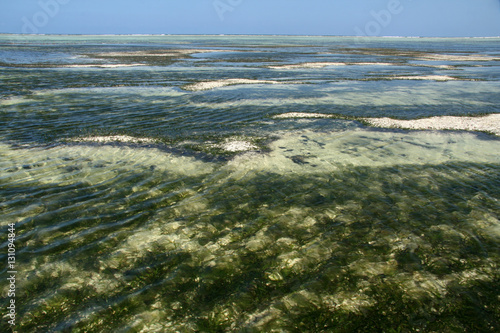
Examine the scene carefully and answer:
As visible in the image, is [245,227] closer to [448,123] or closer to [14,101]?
[448,123]

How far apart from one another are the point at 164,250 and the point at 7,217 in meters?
4.66

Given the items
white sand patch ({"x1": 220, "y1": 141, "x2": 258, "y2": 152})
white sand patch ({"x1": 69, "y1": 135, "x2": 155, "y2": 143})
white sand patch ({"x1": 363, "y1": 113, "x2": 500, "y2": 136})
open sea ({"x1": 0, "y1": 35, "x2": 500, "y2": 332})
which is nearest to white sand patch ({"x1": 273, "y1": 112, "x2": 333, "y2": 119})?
open sea ({"x1": 0, "y1": 35, "x2": 500, "y2": 332})

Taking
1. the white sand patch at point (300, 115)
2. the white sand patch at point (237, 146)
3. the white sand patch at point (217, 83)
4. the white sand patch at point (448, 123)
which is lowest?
the white sand patch at point (237, 146)

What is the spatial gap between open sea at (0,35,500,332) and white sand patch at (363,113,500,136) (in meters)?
1.05

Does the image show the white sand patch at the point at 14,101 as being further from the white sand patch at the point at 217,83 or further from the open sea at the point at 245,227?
the white sand patch at the point at 217,83

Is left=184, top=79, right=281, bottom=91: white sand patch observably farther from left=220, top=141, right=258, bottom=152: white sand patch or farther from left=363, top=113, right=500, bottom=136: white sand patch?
left=363, top=113, right=500, bottom=136: white sand patch

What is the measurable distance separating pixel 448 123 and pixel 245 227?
1658 cm

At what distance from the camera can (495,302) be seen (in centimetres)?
549

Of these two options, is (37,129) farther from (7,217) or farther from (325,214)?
(325,214)

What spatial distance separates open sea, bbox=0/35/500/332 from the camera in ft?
17.2

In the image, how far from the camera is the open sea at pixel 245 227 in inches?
206

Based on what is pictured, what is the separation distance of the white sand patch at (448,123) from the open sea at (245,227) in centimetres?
105

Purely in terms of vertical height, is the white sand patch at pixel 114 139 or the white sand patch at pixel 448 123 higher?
the white sand patch at pixel 448 123

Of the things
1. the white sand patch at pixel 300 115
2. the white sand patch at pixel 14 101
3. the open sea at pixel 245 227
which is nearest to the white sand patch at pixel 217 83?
the white sand patch at pixel 300 115
